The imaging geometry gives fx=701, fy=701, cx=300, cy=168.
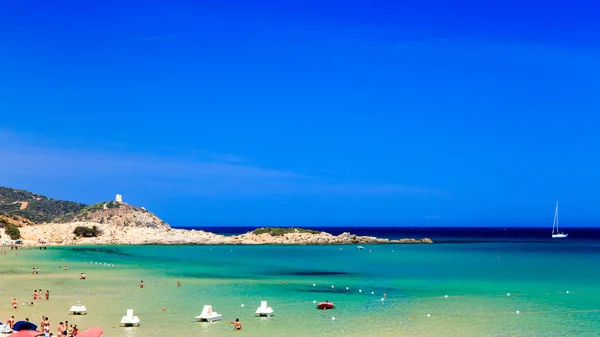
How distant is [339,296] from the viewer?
5531 centimetres

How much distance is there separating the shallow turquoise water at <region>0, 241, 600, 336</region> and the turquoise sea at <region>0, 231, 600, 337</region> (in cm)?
8

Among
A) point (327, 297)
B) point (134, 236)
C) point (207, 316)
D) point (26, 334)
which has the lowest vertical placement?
point (26, 334)

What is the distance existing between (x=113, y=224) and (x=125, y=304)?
147 meters

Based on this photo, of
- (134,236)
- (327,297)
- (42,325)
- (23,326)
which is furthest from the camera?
(134,236)

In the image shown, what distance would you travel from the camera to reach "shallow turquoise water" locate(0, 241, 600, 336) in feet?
133

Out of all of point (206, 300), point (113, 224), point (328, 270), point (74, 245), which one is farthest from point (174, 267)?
point (113, 224)

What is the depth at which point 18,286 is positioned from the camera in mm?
60375

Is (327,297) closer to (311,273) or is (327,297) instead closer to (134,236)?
(311,273)

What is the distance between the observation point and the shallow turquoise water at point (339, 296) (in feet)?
133

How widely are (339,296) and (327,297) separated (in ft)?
4.54

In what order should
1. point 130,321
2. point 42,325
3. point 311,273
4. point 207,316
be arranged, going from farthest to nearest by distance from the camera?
point 311,273 → point 207,316 → point 130,321 → point 42,325

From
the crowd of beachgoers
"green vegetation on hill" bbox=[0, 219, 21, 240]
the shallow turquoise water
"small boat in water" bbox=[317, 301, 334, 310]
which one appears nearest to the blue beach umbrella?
the crowd of beachgoers

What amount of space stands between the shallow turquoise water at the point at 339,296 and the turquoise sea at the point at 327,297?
3.2 inches

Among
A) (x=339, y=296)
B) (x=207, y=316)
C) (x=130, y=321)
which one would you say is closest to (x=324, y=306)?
(x=339, y=296)
